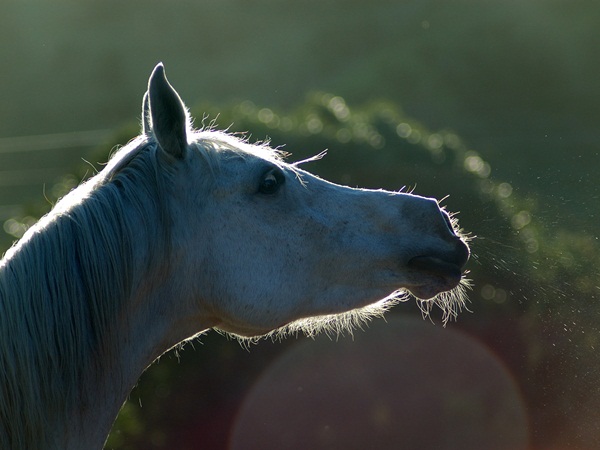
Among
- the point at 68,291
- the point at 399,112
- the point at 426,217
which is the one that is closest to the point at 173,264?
the point at 68,291

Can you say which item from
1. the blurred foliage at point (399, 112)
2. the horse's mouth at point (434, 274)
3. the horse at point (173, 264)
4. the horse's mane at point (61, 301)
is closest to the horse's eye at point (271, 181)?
the horse at point (173, 264)

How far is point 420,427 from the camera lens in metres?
7.57

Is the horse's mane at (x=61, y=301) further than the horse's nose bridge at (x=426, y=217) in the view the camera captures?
No

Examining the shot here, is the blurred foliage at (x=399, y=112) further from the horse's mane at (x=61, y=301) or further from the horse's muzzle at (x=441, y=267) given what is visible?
the horse's mane at (x=61, y=301)

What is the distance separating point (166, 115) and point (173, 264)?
0.49 m

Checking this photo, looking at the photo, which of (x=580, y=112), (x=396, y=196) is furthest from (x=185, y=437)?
(x=580, y=112)

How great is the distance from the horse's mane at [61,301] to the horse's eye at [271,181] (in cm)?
43

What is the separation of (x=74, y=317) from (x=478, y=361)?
6055 mm

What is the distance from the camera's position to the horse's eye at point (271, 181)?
2.83 meters

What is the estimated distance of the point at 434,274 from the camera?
9.41 feet

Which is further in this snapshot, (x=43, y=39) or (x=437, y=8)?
(x=437, y=8)

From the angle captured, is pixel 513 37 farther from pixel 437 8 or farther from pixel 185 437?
pixel 185 437

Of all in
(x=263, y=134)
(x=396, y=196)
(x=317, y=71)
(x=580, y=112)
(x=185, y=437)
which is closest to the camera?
(x=396, y=196)

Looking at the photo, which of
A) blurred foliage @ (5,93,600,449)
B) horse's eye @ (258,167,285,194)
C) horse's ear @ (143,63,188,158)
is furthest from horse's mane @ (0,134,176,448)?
blurred foliage @ (5,93,600,449)
